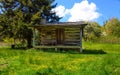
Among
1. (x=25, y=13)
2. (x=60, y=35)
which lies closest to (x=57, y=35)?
(x=60, y=35)

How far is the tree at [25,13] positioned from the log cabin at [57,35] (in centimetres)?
111

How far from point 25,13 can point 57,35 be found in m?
5.05

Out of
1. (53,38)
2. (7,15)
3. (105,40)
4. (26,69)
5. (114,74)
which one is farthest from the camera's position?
(105,40)

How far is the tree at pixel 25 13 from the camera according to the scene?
32.8 meters

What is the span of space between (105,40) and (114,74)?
4331 cm

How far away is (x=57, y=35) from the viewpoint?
32.8 m

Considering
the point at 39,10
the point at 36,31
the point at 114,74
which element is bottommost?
the point at 114,74

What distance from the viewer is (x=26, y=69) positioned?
522 inches

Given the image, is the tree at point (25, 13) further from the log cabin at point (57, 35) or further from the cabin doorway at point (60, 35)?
the cabin doorway at point (60, 35)

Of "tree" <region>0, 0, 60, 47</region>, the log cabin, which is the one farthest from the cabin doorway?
"tree" <region>0, 0, 60, 47</region>

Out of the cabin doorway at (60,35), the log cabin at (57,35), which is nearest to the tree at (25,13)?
the log cabin at (57,35)

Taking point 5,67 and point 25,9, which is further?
point 25,9

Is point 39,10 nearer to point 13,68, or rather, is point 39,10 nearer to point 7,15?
point 7,15

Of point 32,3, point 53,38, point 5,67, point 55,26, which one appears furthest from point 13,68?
point 32,3
